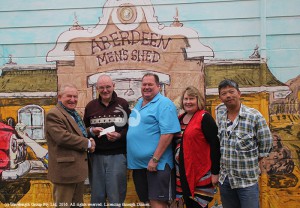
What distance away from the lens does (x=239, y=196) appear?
10.3 ft

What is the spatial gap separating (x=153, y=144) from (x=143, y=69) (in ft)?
3.81

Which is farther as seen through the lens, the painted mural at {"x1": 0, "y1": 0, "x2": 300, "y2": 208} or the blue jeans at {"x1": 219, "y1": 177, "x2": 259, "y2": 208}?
the painted mural at {"x1": 0, "y1": 0, "x2": 300, "y2": 208}

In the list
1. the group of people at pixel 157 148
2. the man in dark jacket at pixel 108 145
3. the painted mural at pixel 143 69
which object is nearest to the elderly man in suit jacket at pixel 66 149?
the group of people at pixel 157 148

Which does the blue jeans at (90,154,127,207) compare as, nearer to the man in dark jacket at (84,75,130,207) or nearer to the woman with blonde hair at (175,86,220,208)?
the man in dark jacket at (84,75,130,207)

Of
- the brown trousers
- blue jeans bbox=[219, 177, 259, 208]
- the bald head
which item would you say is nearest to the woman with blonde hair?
blue jeans bbox=[219, 177, 259, 208]

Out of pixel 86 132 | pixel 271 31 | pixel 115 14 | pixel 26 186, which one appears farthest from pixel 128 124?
pixel 271 31

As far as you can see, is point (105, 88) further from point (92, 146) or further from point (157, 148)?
point (157, 148)

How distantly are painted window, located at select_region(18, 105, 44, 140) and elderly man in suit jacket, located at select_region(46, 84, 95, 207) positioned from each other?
0.98m

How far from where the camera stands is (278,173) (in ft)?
13.8

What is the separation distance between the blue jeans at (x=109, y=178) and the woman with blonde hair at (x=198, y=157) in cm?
71

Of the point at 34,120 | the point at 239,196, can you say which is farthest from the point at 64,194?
the point at 239,196

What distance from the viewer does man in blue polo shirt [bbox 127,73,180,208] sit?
351cm

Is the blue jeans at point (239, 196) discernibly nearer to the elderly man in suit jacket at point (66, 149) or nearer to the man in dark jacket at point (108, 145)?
the man in dark jacket at point (108, 145)

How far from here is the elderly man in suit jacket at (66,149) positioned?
3.48 meters
